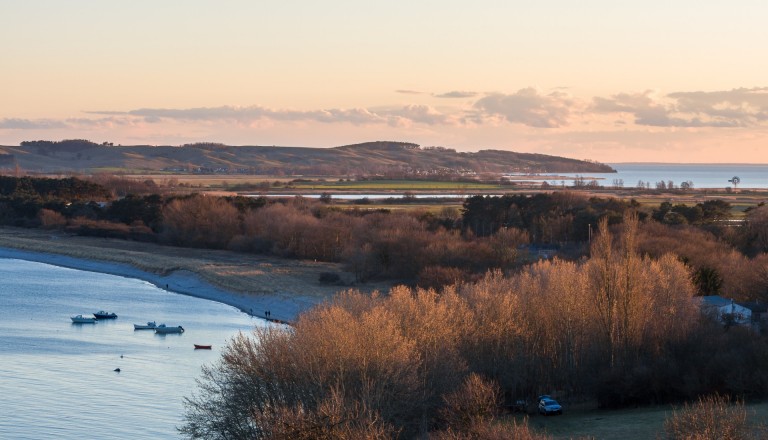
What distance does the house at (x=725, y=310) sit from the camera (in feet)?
130

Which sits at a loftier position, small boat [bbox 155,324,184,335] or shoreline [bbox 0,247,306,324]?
small boat [bbox 155,324,184,335]

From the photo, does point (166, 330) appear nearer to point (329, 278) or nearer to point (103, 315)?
point (103, 315)

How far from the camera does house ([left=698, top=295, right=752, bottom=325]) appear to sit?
39.6m

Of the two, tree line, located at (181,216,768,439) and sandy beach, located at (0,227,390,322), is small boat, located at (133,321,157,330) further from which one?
tree line, located at (181,216,768,439)

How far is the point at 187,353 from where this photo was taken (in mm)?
41875

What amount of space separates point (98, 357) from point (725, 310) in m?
25.0

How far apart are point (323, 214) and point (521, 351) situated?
6047cm

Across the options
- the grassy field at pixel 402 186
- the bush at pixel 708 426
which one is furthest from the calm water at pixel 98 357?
the grassy field at pixel 402 186

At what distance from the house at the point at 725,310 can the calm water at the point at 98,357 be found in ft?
63.2

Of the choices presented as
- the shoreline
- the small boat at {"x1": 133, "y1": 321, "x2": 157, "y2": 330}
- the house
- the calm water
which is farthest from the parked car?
the small boat at {"x1": 133, "y1": 321, "x2": 157, "y2": 330}

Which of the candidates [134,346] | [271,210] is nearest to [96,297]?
[134,346]

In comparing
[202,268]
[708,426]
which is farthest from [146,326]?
[708,426]

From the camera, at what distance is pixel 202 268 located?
70.1 meters

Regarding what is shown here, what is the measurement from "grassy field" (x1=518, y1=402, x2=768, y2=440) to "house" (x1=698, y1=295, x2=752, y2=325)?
343 inches
